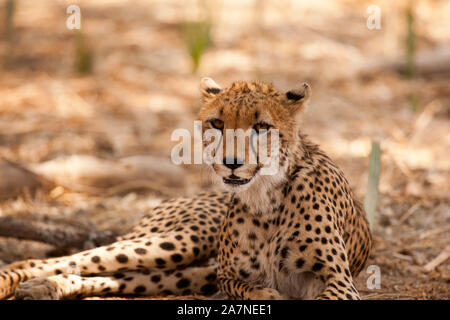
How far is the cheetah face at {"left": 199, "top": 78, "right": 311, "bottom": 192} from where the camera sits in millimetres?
3432

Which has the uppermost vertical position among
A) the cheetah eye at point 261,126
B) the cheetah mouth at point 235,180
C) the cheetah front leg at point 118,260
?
the cheetah eye at point 261,126

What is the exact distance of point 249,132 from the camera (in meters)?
3.46

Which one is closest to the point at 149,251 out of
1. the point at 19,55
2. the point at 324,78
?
the point at 324,78

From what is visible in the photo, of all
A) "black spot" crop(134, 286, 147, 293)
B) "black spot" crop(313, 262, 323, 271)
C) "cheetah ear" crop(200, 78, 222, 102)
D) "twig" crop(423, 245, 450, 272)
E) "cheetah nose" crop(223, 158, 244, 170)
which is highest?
"cheetah ear" crop(200, 78, 222, 102)

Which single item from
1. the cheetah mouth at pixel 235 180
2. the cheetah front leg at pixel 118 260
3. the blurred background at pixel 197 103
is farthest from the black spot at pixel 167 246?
the cheetah mouth at pixel 235 180

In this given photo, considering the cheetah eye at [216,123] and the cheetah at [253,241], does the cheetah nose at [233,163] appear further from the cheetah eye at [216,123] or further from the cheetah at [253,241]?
the cheetah eye at [216,123]

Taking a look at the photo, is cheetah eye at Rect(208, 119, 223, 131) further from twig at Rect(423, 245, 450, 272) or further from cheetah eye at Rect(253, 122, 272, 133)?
twig at Rect(423, 245, 450, 272)

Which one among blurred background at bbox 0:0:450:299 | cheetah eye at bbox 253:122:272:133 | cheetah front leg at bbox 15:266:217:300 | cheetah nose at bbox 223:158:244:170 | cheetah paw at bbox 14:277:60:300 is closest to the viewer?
cheetah nose at bbox 223:158:244:170

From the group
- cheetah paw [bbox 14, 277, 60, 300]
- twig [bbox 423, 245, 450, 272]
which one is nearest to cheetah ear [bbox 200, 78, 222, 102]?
cheetah paw [bbox 14, 277, 60, 300]

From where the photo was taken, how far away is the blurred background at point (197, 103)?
5.74 metres

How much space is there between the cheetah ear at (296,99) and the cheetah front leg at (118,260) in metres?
1.23

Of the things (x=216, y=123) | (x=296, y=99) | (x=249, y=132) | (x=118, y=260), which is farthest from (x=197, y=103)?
(x=249, y=132)

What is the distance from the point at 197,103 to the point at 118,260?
191 inches

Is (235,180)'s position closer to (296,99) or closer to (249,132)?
(249,132)
